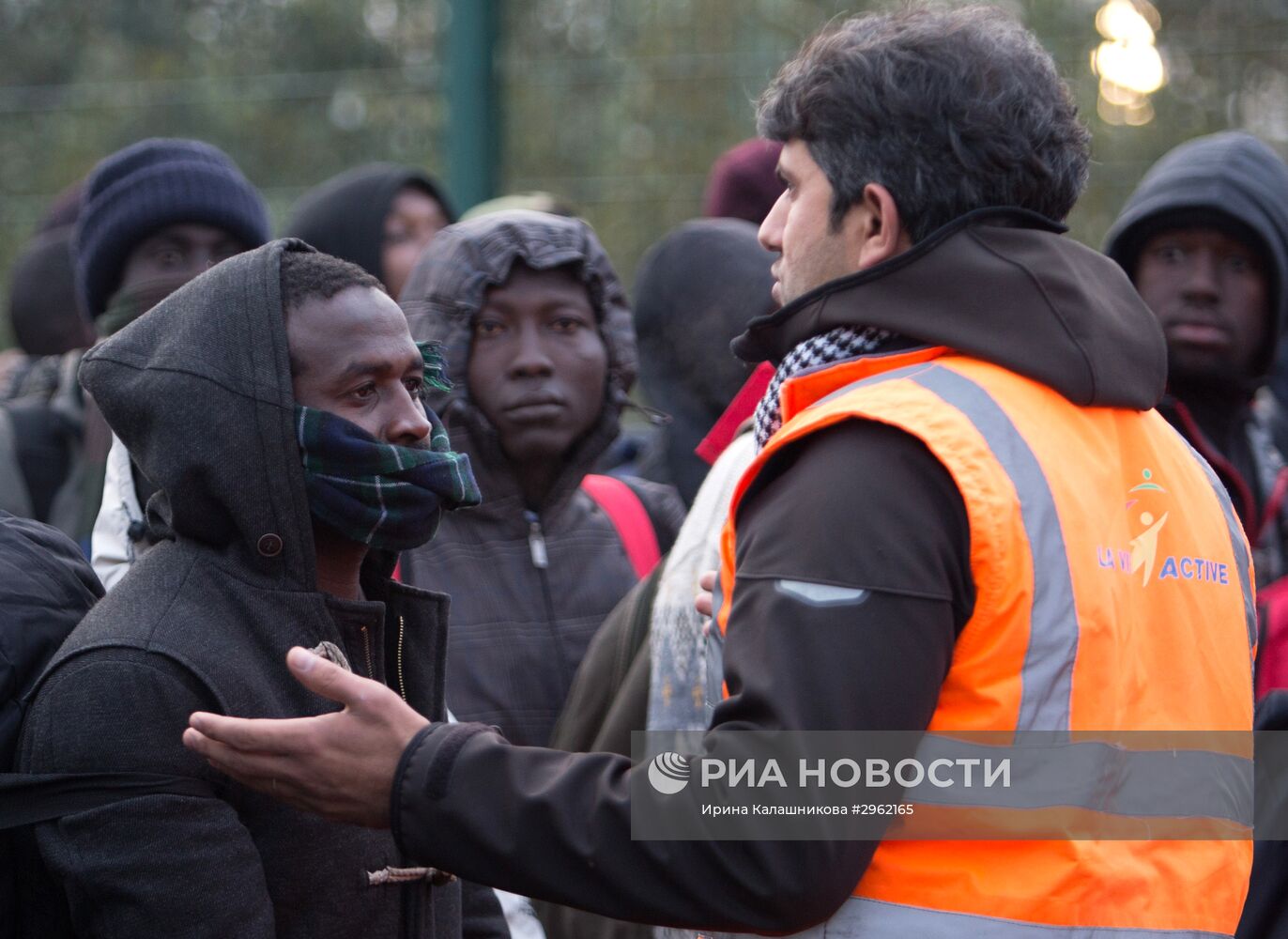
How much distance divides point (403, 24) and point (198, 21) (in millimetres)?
863

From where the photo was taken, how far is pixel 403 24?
6.20m

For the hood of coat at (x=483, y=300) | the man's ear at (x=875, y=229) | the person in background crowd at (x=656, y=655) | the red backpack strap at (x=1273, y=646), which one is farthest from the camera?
the hood of coat at (x=483, y=300)

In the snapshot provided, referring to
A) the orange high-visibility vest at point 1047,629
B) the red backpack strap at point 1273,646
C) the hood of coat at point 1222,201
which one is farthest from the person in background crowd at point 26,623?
the hood of coat at point 1222,201

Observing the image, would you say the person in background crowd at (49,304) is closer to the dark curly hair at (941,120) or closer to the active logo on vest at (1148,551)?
the dark curly hair at (941,120)

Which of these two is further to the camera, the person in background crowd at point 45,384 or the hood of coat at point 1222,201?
the person in background crowd at point 45,384

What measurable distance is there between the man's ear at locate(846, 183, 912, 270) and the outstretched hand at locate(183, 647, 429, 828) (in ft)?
2.72

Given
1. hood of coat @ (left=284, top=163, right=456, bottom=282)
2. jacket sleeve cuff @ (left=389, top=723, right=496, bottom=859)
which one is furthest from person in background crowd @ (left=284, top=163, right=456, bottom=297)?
jacket sleeve cuff @ (left=389, top=723, right=496, bottom=859)

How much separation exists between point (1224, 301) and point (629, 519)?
1.53 meters

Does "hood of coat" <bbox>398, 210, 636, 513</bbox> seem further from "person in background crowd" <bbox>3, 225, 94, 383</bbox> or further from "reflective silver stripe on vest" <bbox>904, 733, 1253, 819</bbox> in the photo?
"person in background crowd" <bbox>3, 225, 94, 383</bbox>

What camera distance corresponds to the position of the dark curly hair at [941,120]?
194cm

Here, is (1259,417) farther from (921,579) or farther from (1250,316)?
(921,579)

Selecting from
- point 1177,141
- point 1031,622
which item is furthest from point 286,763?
point 1177,141

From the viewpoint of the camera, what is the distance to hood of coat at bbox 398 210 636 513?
344 centimetres

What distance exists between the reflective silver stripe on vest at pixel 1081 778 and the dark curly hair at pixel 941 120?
0.67m
